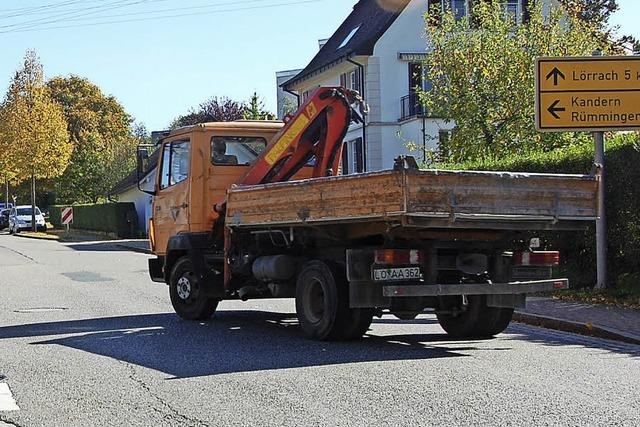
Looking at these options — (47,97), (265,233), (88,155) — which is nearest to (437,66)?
(265,233)

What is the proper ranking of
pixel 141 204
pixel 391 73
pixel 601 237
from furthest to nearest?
pixel 141 204, pixel 391 73, pixel 601 237

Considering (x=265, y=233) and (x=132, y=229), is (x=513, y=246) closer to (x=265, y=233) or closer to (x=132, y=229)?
(x=265, y=233)

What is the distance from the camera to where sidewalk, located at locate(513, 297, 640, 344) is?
12.5 m

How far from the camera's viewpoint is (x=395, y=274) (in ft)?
35.3

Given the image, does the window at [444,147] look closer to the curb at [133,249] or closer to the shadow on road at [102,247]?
the curb at [133,249]

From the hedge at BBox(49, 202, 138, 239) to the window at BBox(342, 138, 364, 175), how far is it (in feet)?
35.2

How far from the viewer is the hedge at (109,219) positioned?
5008 cm

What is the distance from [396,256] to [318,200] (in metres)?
1.03

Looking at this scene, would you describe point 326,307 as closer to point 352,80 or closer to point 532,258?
point 532,258

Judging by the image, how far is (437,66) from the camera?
27.1m

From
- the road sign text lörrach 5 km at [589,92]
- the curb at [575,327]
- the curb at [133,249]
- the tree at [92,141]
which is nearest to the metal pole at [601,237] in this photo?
the road sign text lörrach 5 km at [589,92]

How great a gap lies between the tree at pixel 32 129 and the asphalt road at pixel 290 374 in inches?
1793

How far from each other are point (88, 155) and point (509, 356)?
69.6 metres

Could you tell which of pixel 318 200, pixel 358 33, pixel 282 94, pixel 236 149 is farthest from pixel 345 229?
pixel 282 94
